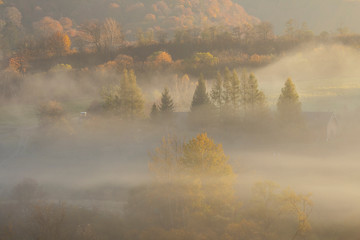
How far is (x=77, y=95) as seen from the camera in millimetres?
77375

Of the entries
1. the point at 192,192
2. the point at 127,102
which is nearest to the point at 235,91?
the point at 127,102

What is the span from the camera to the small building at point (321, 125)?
46.4 m

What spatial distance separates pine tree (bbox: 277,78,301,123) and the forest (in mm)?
130

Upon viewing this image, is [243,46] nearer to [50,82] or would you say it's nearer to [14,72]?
[50,82]

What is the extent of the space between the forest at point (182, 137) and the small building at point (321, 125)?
156 mm

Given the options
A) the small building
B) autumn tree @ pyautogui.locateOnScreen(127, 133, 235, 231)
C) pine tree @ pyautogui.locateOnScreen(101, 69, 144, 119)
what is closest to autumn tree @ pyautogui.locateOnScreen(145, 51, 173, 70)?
pine tree @ pyautogui.locateOnScreen(101, 69, 144, 119)

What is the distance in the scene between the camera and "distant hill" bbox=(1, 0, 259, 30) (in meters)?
128

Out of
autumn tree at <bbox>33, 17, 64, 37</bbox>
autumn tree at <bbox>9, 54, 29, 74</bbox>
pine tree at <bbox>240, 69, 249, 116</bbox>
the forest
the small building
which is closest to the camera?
the forest

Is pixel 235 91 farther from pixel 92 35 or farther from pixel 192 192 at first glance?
pixel 92 35

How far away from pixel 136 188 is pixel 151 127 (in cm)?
1364

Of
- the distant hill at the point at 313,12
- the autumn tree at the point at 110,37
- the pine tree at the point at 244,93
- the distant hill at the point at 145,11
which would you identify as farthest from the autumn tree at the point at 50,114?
the distant hill at the point at 313,12

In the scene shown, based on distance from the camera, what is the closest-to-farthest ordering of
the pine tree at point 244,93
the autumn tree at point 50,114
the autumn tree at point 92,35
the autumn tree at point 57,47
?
1. the pine tree at point 244,93
2. the autumn tree at point 50,114
3. the autumn tree at point 92,35
4. the autumn tree at point 57,47

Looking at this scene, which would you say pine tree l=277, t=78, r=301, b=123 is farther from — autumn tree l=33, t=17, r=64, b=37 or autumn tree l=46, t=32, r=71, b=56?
autumn tree l=33, t=17, r=64, b=37

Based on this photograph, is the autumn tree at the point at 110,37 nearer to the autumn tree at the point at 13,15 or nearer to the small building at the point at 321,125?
the autumn tree at the point at 13,15
